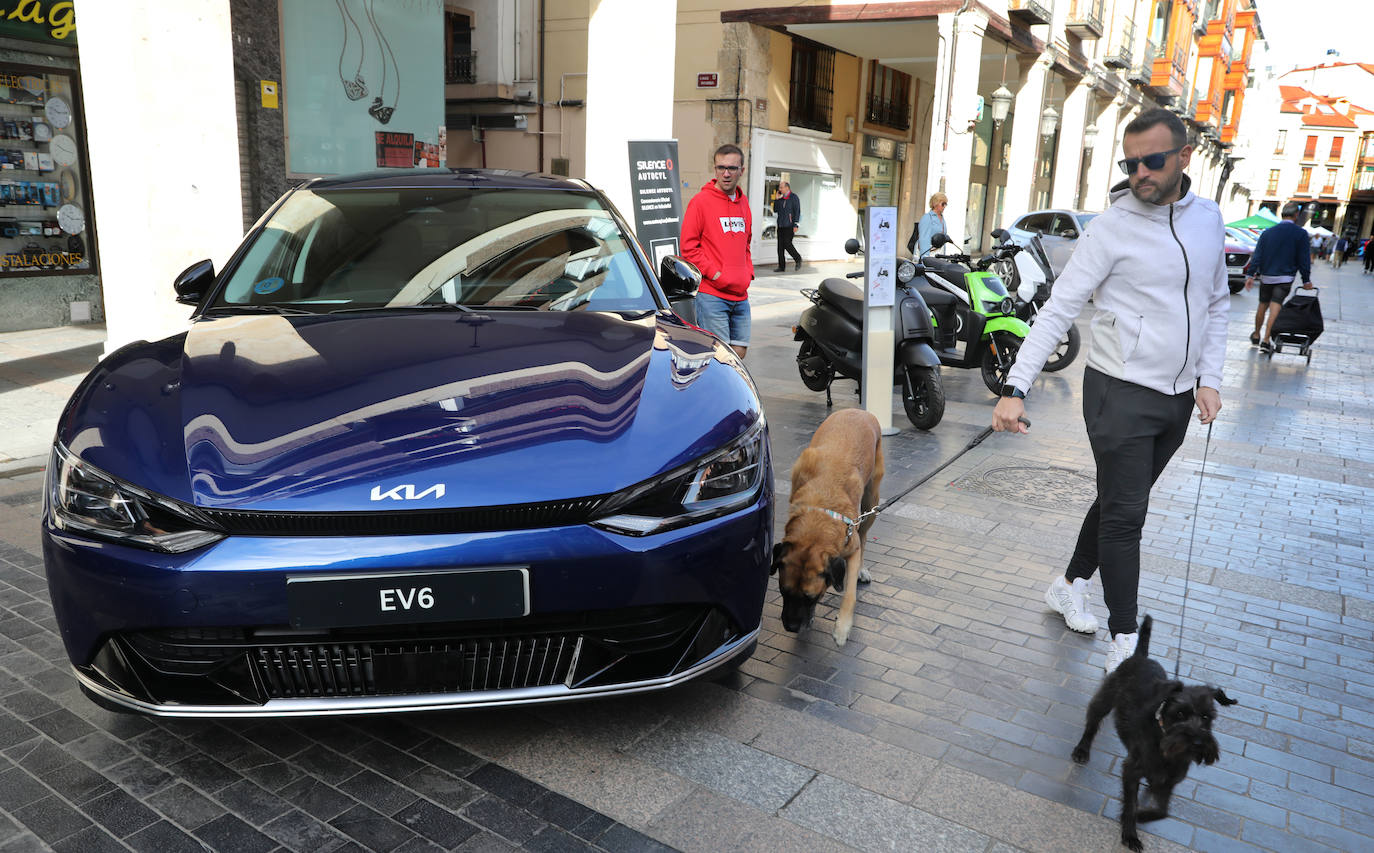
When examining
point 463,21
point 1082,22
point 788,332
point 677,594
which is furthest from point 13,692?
point 1082,22

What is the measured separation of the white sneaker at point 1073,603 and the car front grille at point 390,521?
244 cm

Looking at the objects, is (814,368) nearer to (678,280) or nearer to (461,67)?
(678,280)

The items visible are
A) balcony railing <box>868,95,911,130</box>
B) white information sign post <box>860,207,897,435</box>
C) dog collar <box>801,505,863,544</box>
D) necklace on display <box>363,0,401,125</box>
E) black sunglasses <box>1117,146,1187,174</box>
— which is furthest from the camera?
balcony railing <box>868,95,911,130</box>

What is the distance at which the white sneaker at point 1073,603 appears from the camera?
3863mm

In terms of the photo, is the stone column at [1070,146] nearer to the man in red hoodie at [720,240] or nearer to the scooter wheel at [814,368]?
the scooter wheel at [814,368]

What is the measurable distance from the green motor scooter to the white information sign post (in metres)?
1.30

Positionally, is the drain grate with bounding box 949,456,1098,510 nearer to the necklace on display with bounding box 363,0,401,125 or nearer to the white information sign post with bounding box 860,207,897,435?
the white information sign post with bounding box 860,207,897,435

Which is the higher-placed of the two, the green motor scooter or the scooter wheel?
Result: the green motor scooter

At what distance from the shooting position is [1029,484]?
610 centimetres

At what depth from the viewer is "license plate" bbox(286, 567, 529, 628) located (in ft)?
7.43

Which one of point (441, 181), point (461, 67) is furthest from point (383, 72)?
point (461, 67)

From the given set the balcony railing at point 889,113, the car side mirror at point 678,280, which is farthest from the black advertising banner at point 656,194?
the balcony railing at point 889,113

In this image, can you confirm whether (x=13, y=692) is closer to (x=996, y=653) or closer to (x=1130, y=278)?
(x=996, y=653)

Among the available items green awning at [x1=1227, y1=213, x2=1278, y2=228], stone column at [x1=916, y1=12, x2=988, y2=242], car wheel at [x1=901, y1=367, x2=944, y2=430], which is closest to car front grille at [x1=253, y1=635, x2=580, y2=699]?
car wheel at [x1=901, y1=367, x2=944, y2=430]
